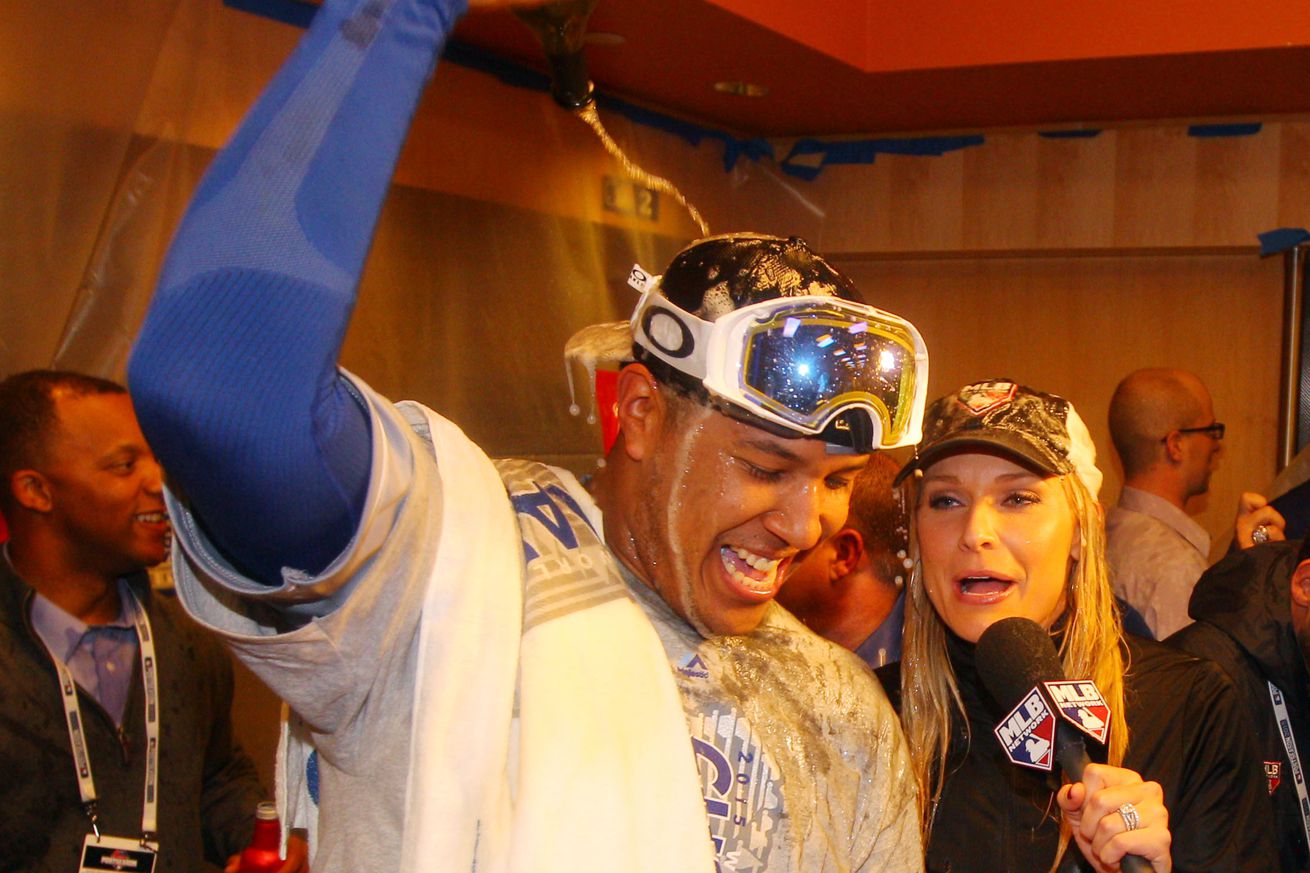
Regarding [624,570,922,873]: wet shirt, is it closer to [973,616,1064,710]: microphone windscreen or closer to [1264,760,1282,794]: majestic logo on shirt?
[973,616,1064,710]: microphone windscreen

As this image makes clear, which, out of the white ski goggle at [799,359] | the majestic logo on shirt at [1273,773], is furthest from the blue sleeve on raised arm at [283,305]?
the majestic logo on shirt at [1273,773]

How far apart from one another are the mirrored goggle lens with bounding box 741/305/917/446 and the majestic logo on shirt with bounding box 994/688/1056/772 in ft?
1.21

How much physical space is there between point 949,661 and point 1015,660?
18.3 inches

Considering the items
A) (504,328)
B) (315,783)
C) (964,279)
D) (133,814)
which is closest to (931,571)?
(315,783)

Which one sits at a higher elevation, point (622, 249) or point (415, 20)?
point (622, 249)

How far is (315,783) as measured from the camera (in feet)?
3.89

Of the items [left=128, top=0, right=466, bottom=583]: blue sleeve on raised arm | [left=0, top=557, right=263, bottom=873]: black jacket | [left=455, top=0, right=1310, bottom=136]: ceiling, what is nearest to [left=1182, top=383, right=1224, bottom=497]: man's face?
[left=455, top=0, right=1310, bottom=136]: ceiling

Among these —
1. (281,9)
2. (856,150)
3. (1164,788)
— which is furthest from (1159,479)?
(281,9)

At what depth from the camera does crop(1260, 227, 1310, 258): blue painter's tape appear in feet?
14.6

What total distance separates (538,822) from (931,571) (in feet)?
3.53

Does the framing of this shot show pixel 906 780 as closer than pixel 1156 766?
Yes

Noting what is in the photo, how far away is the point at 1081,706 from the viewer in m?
1.36

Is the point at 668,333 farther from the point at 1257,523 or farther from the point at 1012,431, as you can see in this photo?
the point at 1257,523

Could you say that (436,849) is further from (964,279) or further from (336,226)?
(964,279)
